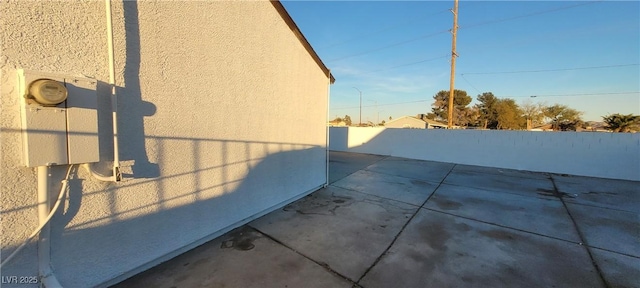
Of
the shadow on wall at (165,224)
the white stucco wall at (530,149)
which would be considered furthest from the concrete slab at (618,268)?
the white stucco wall at (530,149)

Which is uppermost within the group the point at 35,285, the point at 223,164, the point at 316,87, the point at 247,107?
the point at 316,87

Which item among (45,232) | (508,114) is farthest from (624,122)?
(45,232)

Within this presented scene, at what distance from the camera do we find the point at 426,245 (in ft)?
9.42

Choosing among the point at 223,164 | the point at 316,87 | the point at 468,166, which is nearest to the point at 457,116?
the point at 468,166

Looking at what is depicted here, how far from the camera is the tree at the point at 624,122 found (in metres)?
18.4

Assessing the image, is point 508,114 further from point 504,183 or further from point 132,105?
point 132,105

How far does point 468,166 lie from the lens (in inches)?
353

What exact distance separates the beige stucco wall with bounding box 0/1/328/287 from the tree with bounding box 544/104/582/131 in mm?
37380

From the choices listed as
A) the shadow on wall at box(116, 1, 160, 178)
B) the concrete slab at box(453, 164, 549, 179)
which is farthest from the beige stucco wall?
the concrete slab at box(453, 164, 549, 179)

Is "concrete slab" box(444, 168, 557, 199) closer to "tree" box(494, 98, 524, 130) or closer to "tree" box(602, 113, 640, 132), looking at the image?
"tree" box(602, 113, 640, 132)

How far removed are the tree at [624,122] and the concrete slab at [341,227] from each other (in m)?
26.8

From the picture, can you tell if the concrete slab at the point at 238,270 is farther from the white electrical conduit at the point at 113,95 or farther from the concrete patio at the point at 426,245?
the white electrical conduit at the point at 113,95

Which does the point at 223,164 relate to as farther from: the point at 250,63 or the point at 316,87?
the point at 316,87

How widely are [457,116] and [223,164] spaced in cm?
3630
